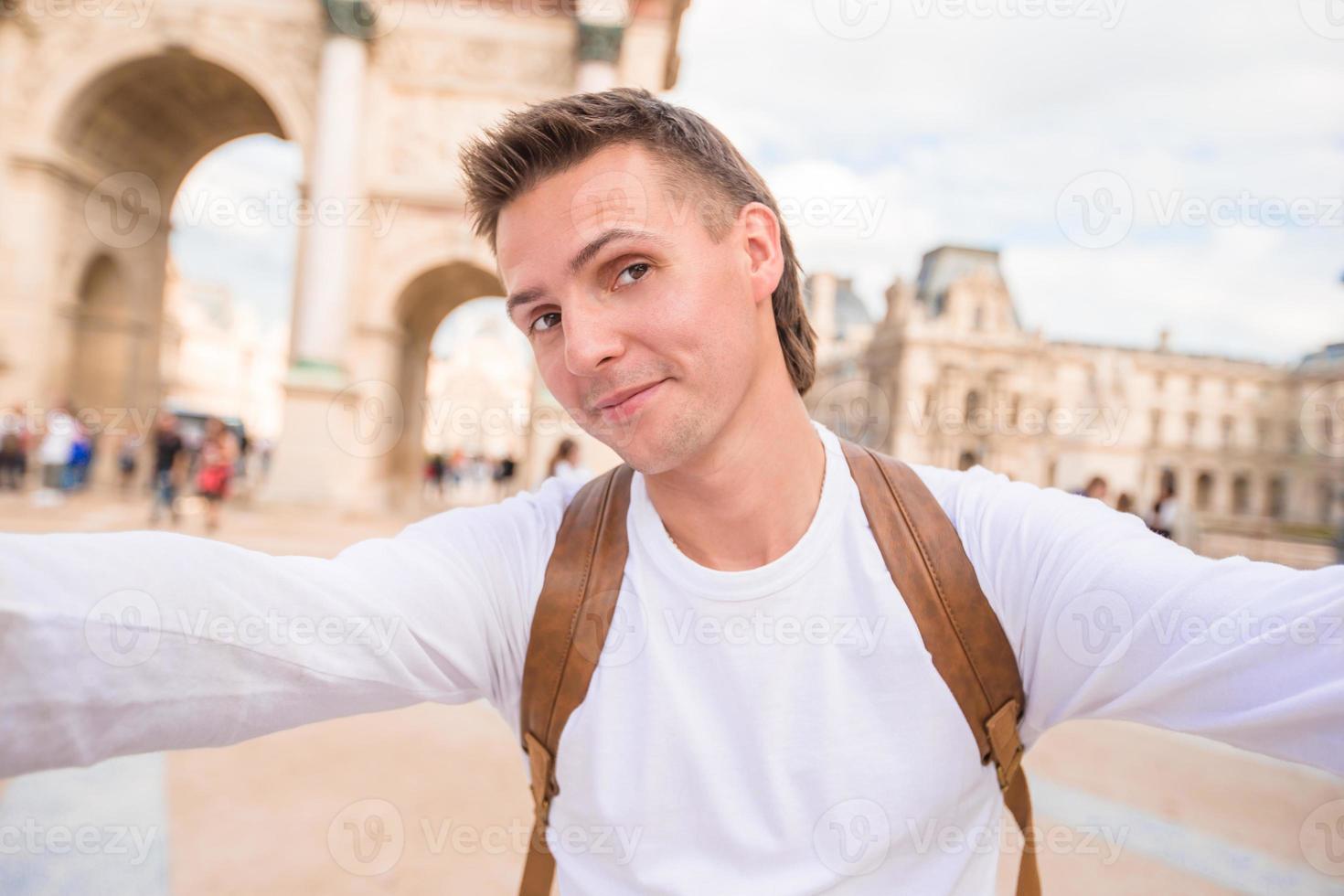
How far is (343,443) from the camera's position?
12781 mm

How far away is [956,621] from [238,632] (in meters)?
0.99

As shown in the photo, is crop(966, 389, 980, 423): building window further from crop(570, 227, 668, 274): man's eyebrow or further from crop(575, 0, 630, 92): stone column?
crop(570, 227, 668, 274): man's eyebrow

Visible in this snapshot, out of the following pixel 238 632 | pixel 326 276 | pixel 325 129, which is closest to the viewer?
pixel 238 632

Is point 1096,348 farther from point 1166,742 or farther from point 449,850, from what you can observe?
point 449,850

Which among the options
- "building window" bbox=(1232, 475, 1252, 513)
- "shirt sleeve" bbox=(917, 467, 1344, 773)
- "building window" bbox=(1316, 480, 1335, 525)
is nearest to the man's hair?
"shirt sleeve" bbox=(917, 467, 1344, 773)

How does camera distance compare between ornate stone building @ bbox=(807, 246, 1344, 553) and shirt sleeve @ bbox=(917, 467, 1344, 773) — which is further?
ornate stone building @ bbox=(807, 246, 1344, 553)

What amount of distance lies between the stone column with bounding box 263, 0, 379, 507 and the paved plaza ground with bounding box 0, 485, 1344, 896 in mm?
9131

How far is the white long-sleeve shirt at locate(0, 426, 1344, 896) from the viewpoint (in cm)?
94

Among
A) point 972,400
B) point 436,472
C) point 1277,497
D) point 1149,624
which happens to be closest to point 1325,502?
point 1277,497

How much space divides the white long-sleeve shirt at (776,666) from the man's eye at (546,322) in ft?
1.09

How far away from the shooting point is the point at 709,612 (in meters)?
1.24

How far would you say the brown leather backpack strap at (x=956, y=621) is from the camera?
1.20m

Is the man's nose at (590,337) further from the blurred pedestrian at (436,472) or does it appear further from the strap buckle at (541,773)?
the blurred pedestrian at (436,472)

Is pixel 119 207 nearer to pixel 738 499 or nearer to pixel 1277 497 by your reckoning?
pixel 738 499
